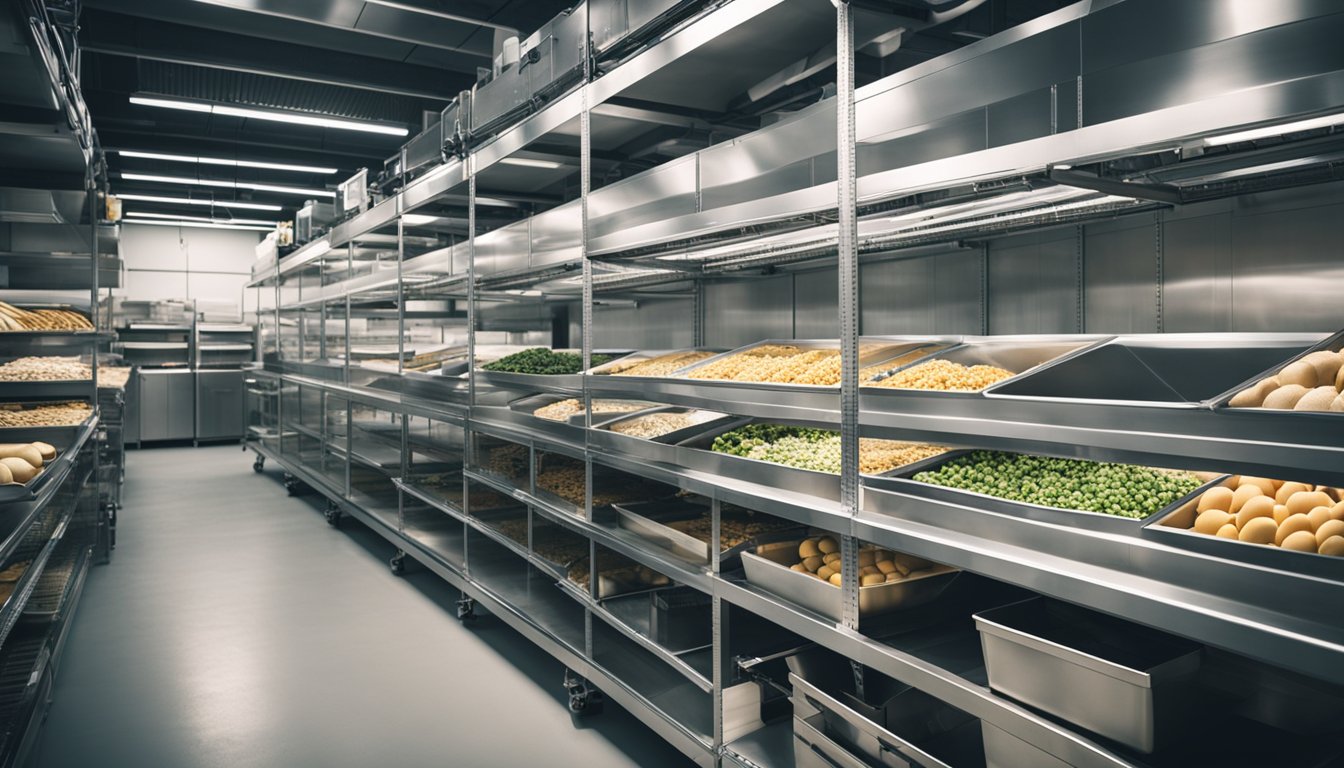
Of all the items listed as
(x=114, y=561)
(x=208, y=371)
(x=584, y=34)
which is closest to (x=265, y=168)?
(x=208, y=371)

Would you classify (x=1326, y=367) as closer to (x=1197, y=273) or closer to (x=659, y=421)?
(x=1197, y=273)

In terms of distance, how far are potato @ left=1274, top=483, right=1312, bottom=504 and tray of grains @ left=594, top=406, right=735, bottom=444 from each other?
6.25ft

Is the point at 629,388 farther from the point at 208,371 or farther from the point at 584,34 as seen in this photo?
the point at 208,371

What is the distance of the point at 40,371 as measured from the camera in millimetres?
4305

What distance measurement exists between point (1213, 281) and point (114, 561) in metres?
6.82

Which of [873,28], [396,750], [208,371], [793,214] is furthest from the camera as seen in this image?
[208,371]

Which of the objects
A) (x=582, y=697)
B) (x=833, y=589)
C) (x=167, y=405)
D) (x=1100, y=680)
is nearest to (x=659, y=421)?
(x=582, y=697)

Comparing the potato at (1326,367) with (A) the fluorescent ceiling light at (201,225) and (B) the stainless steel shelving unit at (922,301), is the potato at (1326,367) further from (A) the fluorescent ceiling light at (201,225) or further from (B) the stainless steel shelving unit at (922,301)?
(A) the fluorescent ceiling light at (201,225)

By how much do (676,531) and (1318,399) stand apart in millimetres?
2000

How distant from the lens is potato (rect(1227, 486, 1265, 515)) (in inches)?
61.9

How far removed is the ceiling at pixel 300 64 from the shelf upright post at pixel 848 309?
3.31 feet

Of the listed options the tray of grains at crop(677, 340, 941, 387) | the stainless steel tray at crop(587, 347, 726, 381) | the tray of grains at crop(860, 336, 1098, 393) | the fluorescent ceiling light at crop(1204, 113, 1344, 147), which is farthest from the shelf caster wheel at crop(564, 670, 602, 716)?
the fluorescent ceiling light at crop(1204, 113, 1344, 147)

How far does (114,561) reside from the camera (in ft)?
19.6

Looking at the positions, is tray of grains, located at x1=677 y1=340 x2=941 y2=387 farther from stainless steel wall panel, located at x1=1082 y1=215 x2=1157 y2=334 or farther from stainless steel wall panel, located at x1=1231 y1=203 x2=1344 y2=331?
stainless steel wall panel, located at x1=1231 y1=203 x2=1344 y2=331
